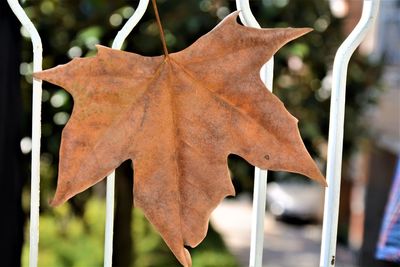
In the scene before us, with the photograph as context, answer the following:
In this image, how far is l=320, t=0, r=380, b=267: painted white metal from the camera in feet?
3.06

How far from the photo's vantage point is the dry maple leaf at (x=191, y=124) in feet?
2.75

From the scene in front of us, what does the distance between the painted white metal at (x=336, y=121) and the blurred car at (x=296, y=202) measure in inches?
321

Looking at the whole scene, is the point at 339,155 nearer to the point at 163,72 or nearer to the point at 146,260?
the point at 163,72

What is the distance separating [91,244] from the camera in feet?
12.4

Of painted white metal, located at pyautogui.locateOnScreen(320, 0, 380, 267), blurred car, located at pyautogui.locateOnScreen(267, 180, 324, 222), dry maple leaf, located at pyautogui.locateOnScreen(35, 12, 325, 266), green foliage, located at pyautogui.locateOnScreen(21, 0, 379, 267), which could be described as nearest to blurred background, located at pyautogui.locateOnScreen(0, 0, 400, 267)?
green foliage, located at pyautogui.locateOnScreen(21, 0, 379, 267)

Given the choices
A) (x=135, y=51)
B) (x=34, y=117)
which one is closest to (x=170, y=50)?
(x=135, y=51)

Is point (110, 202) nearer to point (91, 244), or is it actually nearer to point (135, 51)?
point (135, 51)

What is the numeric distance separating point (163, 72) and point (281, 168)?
212mm

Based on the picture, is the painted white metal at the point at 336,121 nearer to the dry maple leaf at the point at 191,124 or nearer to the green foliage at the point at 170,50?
the dry maple leaf at the point at 191,124

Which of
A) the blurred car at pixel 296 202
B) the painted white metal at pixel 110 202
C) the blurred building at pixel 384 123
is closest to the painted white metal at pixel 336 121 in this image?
the painted white metal at pixel 110 202

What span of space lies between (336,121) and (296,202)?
8871 mm

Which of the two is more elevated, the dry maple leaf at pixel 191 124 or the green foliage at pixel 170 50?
the green foliage at pixel 170 50

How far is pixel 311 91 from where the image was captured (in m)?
3.21

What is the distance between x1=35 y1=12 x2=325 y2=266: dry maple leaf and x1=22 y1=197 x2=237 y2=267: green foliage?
2.61 m
